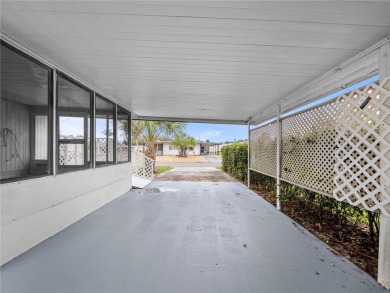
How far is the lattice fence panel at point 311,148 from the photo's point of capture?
2.83 meters

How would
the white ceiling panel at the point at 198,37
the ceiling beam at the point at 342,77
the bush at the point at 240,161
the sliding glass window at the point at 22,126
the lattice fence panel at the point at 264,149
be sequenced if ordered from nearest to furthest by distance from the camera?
the white ceiling panel at the point at 198,37
the ceiling beam at the point at 342,77
the sliding glass window at the point at 22,126
the lattice fence panel at the point at 264,149
the bush at the point at 240,161

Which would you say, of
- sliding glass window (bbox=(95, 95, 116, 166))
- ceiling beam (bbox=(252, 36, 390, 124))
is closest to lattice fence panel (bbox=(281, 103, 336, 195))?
ceiling beam (bbox=(252, 36, 390, 124))

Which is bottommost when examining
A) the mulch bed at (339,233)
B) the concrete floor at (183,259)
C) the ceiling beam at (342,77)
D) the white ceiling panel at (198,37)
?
the mulch bed at (339,233)

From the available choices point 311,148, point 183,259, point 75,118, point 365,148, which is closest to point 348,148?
point 365,148

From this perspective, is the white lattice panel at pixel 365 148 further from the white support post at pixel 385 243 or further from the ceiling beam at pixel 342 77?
the ceiling beam at pixel 342 77

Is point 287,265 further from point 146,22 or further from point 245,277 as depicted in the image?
point 146,22

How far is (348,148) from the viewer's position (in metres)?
2.48

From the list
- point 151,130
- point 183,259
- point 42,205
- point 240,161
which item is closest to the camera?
point 183,259

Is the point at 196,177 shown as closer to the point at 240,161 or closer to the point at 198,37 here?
the point at 240,161

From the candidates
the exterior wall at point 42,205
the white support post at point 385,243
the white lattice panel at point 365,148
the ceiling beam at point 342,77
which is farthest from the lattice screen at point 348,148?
the exterior wall at point 42,205

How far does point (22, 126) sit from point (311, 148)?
7431 mm

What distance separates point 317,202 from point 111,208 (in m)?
4.56

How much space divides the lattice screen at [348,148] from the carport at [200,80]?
19 millimetres

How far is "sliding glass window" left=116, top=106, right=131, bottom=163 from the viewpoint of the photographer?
568cm
